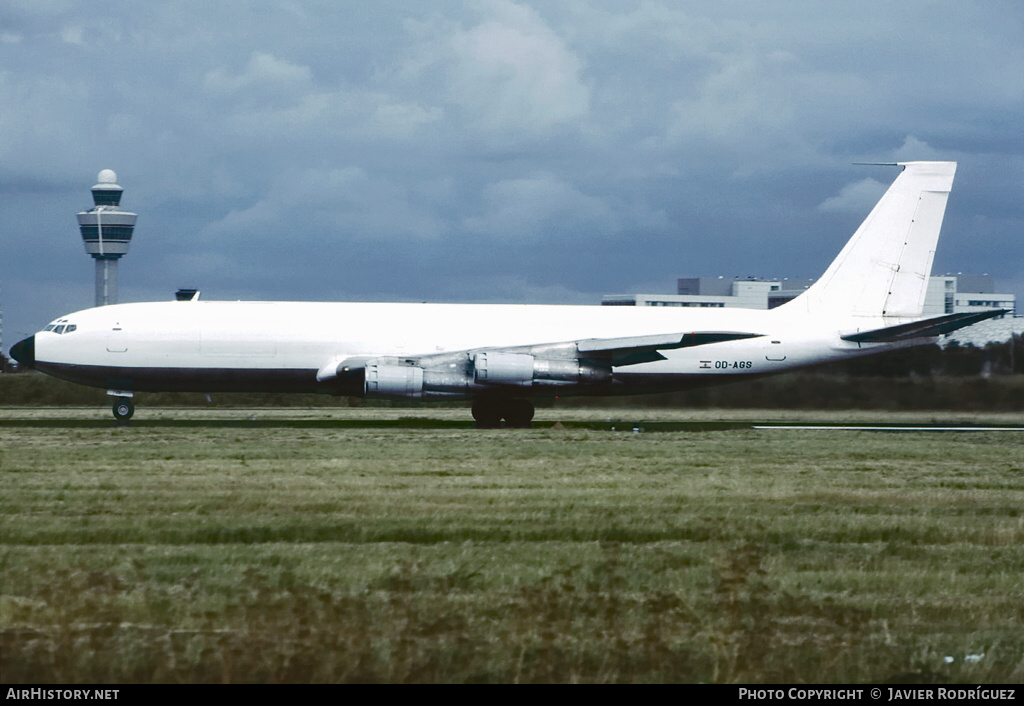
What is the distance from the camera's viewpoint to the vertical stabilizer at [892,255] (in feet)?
134

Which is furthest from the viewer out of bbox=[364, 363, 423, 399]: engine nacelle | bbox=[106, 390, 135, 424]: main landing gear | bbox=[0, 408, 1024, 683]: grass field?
bbox=[106, 390, 135, 424]: main landing gear

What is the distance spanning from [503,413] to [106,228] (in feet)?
338

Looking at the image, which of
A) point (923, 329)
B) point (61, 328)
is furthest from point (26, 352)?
point (923, 329)

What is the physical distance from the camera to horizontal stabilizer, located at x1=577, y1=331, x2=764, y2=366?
37156mm

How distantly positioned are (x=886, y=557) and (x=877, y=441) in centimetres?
2008

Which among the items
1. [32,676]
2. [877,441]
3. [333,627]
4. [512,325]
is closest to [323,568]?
[333,627]

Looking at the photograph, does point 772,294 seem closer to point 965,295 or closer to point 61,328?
point 965,295

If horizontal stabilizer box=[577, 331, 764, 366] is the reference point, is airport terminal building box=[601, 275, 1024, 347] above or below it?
above

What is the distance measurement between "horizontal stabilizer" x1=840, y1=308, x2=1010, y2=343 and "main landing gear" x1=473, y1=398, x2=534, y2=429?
11.2 m

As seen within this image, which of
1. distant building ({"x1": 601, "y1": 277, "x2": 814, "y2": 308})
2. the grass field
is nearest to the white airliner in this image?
the grass field

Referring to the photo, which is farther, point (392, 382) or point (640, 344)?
point (640, 344)

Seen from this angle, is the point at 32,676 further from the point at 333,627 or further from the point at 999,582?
the point at 999,582

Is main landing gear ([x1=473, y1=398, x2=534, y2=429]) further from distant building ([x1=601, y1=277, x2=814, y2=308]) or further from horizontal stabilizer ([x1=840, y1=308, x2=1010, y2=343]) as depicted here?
distant building ([x1=601, y1=277, x2=814, y2=308])

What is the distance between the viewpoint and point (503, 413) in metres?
38.5
